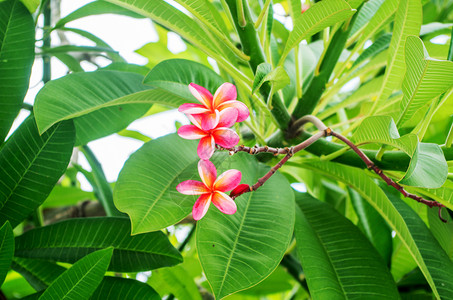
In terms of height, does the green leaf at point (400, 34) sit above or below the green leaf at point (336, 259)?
above

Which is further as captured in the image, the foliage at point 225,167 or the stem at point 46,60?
the stem at point 46,60

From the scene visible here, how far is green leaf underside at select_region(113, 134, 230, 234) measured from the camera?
1.55 feet

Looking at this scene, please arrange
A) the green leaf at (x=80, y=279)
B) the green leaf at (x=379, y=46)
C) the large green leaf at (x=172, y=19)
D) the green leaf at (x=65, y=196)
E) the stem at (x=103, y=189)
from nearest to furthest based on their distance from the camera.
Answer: the green leaf at (x=80, y=279) < the large green leaf at (x=172, y=19) < the stem at (x=103, y=189) < the green leaf at (x=379, y=46) < the green leaf at (x=65, y=196)

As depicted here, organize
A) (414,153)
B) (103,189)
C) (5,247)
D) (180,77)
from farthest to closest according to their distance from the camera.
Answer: (103,189) → (180,77) → (5,247) → (414,153)

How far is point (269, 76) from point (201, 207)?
0.54ft

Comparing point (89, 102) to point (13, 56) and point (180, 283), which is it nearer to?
point (13, 56)

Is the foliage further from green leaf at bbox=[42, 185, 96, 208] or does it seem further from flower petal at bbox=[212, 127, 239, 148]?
green leaf at bbox=[42, 185, 96, 208]

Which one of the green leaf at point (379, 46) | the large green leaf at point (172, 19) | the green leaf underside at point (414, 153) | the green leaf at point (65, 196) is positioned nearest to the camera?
the green leaf underside at point (414, 153)

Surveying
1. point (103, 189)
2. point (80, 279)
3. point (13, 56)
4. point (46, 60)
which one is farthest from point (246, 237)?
point (46, 60)

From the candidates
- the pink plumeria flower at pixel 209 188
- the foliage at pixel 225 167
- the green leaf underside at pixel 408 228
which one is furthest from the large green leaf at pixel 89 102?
the green leaf underside at pixel 408 228

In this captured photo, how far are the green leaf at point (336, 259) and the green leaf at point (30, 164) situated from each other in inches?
13.9

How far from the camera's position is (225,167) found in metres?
0.56

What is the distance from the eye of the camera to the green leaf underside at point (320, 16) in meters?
0.49

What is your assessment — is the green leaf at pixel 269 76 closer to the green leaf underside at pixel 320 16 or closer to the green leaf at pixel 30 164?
the green leaf underside at pixel 320 16
